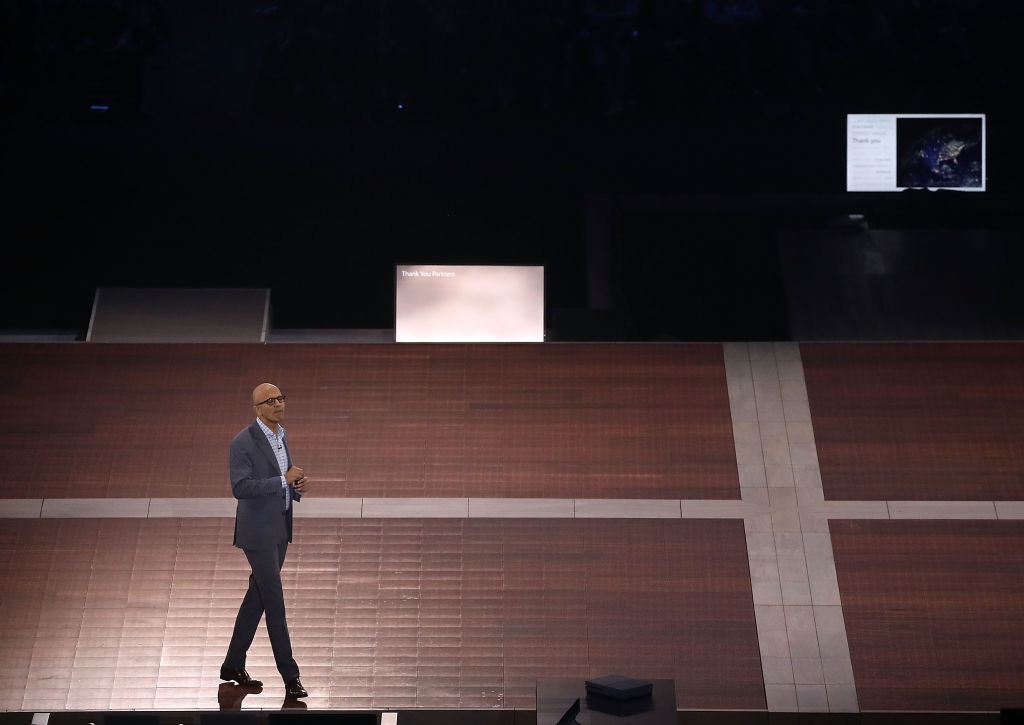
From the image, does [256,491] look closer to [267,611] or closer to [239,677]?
[267,611]

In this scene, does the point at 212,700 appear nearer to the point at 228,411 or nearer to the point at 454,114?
the point at 228,411

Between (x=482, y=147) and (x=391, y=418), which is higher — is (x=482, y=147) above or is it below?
above

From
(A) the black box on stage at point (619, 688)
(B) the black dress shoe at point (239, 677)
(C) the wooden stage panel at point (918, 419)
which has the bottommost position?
(A) the black box on stage at point (619, 688)

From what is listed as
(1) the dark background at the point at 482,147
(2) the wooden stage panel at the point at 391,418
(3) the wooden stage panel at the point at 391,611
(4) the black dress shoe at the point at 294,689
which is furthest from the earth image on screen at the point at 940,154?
(4) the black dress shoe at the point at 294,689

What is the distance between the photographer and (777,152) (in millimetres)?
8406

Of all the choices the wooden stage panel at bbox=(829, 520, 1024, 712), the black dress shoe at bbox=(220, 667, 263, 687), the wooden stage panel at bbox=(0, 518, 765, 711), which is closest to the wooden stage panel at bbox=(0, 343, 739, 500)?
the wooden stage panel at bbox=(0, 518, 765, 711)

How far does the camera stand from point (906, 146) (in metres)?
8.42

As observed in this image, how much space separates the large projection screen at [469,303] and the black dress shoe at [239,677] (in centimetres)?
271

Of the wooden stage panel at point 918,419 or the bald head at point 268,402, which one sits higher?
the wooden stage panel at point 918,419

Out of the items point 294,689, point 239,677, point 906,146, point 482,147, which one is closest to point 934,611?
point 294,689

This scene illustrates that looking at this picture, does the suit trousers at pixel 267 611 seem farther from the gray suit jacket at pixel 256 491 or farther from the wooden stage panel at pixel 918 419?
the wooden stage panel at pixel 918 419

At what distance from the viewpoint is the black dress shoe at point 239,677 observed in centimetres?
528

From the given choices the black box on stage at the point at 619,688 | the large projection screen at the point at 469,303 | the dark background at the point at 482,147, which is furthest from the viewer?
the dark background at the point at 482,147

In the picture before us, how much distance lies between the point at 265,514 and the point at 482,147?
404 centimetres
